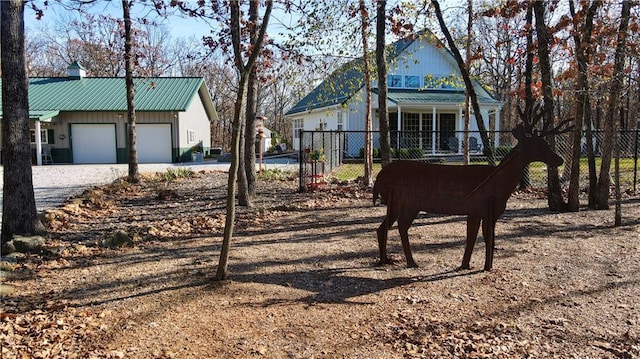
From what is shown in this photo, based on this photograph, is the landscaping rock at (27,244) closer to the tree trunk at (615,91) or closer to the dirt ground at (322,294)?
the dirt ground at (322,294)

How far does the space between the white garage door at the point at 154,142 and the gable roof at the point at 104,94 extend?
1177 mm

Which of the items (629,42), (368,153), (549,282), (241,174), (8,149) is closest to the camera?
(549,282)

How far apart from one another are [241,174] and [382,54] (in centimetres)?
390

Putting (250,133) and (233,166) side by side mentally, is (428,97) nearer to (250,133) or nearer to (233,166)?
(250,133)

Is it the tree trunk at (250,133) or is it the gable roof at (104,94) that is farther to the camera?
the gable roof at (104,94)

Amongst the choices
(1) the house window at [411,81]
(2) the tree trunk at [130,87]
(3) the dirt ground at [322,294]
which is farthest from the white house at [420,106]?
(3) the dirt ground at [322,294]

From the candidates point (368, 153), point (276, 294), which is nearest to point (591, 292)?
point (276, 294)

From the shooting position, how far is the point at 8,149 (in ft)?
19.3

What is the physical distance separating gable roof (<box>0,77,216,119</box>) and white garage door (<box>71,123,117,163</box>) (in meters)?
1.14

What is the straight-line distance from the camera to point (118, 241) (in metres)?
6.24

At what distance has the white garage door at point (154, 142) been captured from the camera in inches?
1011

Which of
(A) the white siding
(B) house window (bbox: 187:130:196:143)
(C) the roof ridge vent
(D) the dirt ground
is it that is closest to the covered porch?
(A) the white siding

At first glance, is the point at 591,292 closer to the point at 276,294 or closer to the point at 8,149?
the point at 276,294

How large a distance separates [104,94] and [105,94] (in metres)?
0.06
